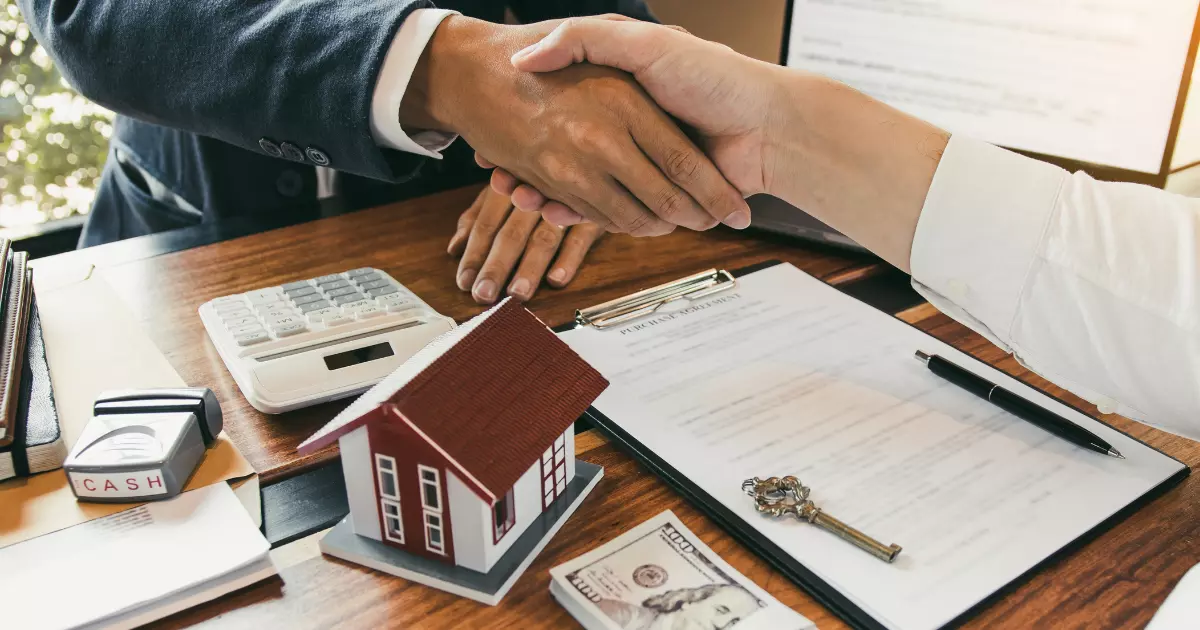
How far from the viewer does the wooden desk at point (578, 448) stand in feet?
1.69

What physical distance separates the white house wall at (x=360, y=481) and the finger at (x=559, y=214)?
0.41m

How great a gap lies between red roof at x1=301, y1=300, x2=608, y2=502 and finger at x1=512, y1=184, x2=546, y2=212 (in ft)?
0.98

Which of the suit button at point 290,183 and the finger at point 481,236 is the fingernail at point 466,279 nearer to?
the finger at point 481,236

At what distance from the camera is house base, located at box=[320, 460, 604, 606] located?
53 cm

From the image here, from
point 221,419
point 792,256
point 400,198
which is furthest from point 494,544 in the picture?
point 400,198

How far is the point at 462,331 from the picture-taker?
22.8 inches

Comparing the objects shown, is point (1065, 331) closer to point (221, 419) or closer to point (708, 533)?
point (708, 533)

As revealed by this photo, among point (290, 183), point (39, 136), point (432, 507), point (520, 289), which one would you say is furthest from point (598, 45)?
point (39, 136)

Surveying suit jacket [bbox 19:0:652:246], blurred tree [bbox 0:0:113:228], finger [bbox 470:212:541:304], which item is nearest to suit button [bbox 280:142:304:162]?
suit jacket [bbox 19:0:652:246]

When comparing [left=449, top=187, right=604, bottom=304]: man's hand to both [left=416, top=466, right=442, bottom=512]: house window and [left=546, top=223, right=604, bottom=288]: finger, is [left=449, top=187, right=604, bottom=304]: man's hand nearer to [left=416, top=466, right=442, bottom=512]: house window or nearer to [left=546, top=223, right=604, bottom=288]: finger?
[left=546, top=223, right=604, bottom=288]: finger

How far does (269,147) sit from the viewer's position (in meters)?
0.90

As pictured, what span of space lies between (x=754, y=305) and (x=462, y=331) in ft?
1.27

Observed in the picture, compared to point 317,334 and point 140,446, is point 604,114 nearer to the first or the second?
point 317,334

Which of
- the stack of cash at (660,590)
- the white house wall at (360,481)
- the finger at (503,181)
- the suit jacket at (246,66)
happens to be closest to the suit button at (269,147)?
the suit jacket at (246,66)
